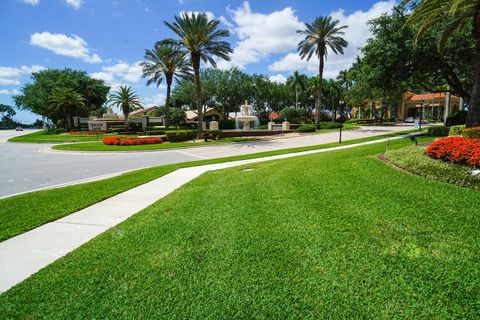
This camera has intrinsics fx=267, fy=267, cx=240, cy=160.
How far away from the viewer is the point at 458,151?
7.15 meters

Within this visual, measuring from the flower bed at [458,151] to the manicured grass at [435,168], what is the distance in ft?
0.56

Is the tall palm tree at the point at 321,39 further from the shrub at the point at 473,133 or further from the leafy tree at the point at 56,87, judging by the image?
the leafy tree at the point at 56,87

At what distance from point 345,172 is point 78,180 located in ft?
32.8

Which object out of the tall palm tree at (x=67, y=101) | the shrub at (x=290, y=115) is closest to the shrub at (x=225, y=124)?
the shrub at (x=290, y=115)

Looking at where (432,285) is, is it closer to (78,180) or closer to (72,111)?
(78,180)

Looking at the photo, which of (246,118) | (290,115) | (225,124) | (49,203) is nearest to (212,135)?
(246,118)

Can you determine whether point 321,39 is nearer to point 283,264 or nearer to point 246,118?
point 246,118

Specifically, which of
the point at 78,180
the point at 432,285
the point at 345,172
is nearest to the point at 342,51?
the point at 345,172

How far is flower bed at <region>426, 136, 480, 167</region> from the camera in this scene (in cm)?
675

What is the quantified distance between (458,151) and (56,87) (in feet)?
238

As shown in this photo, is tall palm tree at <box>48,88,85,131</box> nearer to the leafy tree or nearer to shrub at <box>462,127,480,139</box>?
the leafy tree

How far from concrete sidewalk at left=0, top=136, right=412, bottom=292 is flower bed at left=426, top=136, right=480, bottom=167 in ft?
26.4

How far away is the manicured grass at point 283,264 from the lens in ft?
9.71

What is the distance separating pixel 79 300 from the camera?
3.21 meters
